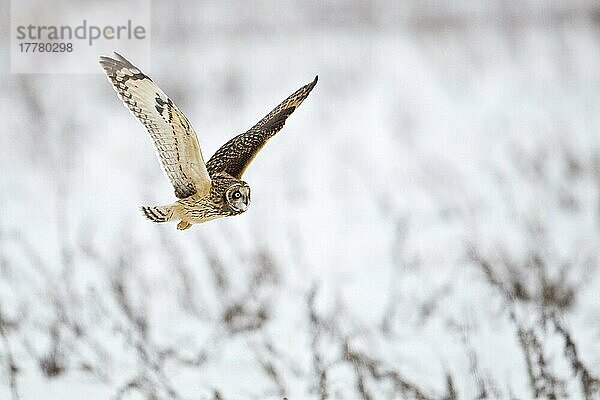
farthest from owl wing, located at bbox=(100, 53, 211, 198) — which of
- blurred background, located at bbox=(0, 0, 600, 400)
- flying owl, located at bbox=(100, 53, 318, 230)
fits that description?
blurred background, located at bbox=(0, 0, 600, 400)

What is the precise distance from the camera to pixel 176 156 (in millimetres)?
935

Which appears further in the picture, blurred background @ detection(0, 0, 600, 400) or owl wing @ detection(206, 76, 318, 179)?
blurred background @ detection(0, 0, 600, 400)

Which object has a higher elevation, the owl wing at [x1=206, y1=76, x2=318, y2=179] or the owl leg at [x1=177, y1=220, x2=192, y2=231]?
the owl wing at [x1=206, y1=76, x2=318, y2=179]

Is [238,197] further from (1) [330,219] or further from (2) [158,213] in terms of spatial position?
(1) [330,219]

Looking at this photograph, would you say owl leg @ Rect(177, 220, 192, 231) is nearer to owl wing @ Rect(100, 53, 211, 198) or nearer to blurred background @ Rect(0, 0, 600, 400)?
owl wing @ Rect(100, 53, 211, 198)

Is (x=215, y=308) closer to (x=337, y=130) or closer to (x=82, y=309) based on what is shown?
(x=82, y=309)

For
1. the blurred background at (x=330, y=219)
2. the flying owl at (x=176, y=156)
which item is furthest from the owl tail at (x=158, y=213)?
the blurred background at (x=330, y=219)

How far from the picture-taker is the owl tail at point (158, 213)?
0.91 metres

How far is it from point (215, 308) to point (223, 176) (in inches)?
19.2

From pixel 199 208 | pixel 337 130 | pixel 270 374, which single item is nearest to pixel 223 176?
pixel 199 208

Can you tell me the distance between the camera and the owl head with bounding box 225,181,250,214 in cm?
93

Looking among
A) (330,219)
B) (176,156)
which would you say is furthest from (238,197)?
(330,219)

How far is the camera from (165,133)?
93 centimetres

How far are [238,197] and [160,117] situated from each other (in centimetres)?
11
